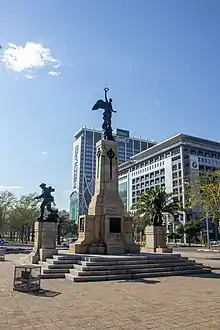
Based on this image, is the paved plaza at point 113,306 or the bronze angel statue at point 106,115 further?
the bronze angel statue at point 106,115

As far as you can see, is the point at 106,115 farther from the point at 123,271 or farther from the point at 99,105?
the point at 123,271

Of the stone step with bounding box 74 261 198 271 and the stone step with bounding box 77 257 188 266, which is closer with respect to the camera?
the stone step with bounding box 74 261 198 271

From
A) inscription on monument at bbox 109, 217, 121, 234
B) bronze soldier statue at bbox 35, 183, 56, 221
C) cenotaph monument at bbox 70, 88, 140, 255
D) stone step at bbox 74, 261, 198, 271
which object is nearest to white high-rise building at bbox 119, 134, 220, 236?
cenotaph monument at bbox 70, 88, 140, 255

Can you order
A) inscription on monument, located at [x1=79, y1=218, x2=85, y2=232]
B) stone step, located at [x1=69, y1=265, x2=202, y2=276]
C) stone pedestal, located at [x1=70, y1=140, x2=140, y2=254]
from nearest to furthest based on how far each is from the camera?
stone step, located at [x1=69, y1=265, x2=202, y2=276] → stone pedestal, located at [x1=70, y1=140, x2=140, y2=254] → inscription on monument, located at [x1=79, y1=218, x2=85, y2=232]

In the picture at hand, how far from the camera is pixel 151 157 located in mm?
122375

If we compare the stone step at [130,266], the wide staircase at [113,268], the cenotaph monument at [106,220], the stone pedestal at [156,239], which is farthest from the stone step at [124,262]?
the stone pedestal at [156,239]

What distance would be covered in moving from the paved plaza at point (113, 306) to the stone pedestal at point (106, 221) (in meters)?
6.74

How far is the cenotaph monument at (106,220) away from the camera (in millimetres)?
18641

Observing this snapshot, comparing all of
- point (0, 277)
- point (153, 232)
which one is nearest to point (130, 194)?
point (153, 232)

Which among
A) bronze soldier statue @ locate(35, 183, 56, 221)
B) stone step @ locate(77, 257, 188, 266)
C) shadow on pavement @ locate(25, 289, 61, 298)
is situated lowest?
shadow on pavement @ locate(25, 289, 61, 298)

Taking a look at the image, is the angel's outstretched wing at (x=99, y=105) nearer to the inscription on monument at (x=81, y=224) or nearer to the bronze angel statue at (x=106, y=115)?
the bronze angel statue at (x=106, y=115)

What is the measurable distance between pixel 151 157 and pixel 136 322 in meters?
117

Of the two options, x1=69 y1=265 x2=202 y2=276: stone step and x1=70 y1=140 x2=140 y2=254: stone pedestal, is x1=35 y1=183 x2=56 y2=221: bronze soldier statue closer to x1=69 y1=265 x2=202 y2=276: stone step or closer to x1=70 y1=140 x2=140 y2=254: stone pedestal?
x1=70 y1=140 x2=140 y2=254: stone pedestal

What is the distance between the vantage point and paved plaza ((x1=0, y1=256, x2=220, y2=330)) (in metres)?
6.52
